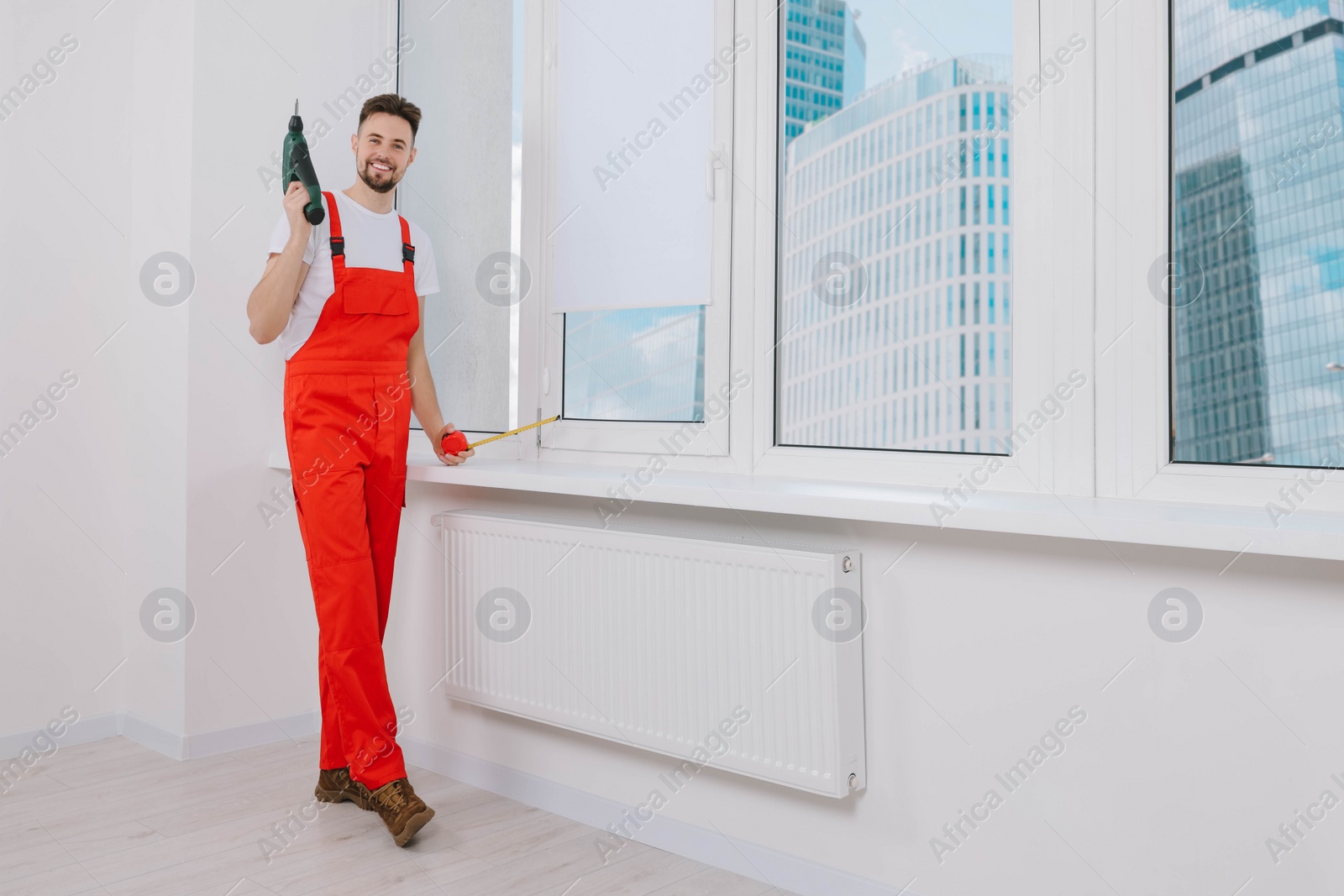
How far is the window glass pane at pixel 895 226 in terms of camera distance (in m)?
1.90

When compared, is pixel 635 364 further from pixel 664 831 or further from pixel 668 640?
pixel 664 831

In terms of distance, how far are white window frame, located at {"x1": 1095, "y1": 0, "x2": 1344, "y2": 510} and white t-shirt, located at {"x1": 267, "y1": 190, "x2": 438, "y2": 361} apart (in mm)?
1641

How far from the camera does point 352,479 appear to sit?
2287mm

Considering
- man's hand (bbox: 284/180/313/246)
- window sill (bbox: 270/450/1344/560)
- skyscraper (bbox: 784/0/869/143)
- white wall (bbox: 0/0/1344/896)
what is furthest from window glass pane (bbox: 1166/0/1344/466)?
man's hand (bbox: 284/180/313/246)

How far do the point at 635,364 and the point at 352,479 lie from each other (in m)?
0.76

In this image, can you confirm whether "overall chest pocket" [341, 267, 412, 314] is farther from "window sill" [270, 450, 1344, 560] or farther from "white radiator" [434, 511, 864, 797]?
"white radiator" [434, 511, 864, 797]

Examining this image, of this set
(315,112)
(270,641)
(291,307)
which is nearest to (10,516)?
(270,641)

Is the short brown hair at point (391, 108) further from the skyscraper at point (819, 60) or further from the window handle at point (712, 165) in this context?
the skyscraper at point (819, 60)

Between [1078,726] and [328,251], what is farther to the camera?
[328,251]

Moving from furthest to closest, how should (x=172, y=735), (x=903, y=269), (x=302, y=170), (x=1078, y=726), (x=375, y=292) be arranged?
(x=172, y=735)
(x=375, y=292)
(x=302, y=170)
(x=903, y=269)
(x=1078, y=726)

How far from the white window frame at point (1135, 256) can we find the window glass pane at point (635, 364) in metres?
0.96

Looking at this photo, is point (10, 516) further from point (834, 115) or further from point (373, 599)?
point (834, 115)

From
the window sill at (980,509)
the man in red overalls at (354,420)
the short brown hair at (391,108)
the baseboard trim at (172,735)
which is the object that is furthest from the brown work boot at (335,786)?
the short brown hair at (391,108)

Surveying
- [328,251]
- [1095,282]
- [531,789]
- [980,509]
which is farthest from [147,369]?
[1095,282]
